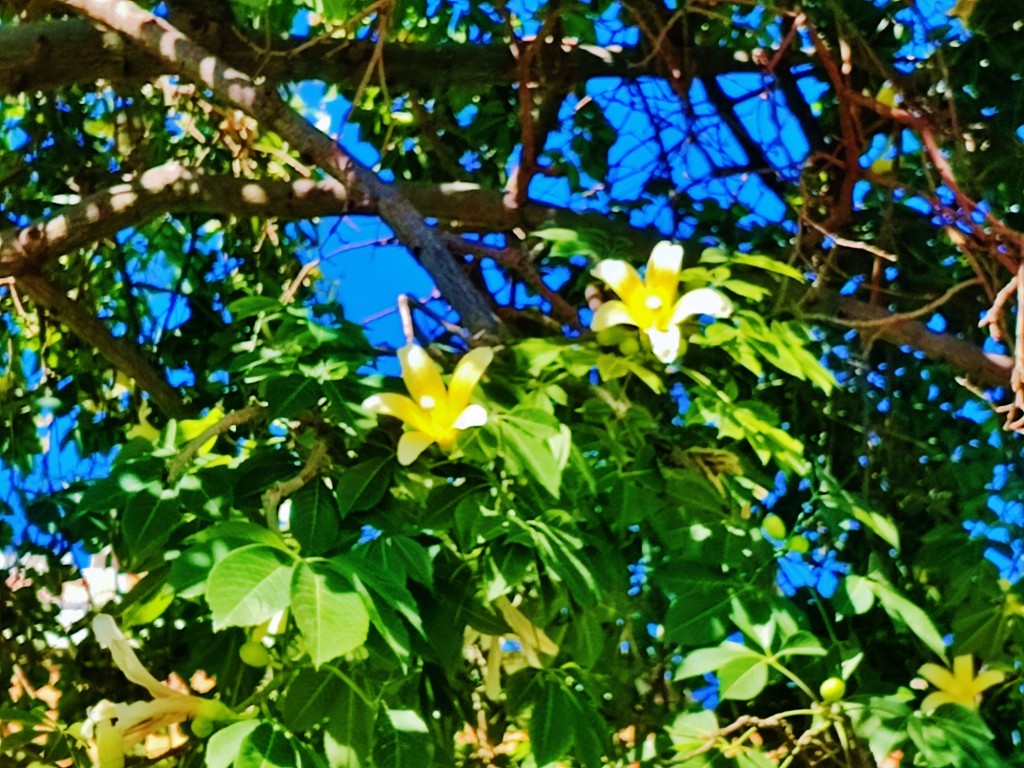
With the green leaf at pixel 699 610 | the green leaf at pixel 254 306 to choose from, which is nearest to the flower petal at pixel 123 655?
the green leaf at pixel 254 306

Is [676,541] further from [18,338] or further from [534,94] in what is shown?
[18,338]

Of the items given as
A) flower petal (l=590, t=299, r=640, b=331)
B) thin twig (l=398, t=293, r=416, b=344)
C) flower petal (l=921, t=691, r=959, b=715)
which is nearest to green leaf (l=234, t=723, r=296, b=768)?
thin twig (l=398, t=293, r=416, b=344)

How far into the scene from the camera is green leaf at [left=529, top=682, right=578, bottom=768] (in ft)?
2.14

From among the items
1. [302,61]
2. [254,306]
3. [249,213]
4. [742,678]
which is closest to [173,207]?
[249,213]

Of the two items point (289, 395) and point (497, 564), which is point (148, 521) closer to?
point (289, 395)

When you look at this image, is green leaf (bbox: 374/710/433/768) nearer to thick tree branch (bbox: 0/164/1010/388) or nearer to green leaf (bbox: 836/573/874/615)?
green leaf (bbox: 836/573/874/615)

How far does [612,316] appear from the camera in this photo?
79 centimetres

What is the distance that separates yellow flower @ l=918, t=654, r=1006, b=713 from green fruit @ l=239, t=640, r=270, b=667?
22.2 inches

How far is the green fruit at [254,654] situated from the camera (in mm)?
625

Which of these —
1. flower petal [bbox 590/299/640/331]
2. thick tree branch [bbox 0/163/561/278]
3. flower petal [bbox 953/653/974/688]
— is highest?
thick tree branch [bbox 0/163/561/278]

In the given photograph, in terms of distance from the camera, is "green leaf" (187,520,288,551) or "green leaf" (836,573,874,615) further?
"green leaf" (836,573,874,615)

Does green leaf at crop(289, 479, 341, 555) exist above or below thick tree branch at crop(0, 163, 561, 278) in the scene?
below

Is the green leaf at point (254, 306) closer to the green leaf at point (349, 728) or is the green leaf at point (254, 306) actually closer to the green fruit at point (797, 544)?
the green leaf at point (349, 728)

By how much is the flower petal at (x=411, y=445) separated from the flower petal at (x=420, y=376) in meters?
0.02
